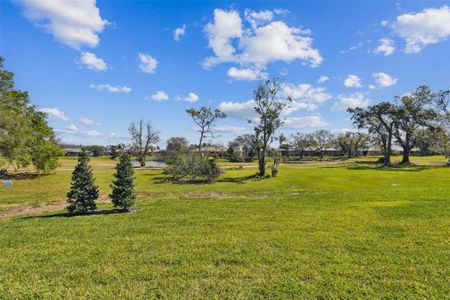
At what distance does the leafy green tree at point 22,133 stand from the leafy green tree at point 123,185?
61.8 feet

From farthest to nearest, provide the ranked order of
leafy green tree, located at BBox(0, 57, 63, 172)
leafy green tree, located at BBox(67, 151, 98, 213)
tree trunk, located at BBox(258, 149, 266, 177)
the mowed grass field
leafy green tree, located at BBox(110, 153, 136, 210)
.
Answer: tree trunk, located at BBox(258, 149, 266, 177), leafy green tree, located at BBox(0, 57, 63, 172), leafy green tree, located at BBox(110, 153, 136, 210), leafy green tree, located at BBox(67, 151, 98, 213), the mowed grass field

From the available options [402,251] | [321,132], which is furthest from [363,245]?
[321,132]

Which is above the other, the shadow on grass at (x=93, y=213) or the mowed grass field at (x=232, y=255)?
the mowed grass field at (x=232, y=255)

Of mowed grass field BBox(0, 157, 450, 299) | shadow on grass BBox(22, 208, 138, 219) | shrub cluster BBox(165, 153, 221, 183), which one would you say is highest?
shrub cluster BBox(165, 153, 221, 183)

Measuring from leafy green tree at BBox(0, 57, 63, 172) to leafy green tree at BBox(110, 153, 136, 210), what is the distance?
741 inches

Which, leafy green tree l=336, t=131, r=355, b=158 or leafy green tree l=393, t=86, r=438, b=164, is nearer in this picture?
leafy green tree l=393, t=86, r=438, b=164

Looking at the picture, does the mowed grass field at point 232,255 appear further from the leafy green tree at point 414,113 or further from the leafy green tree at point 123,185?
the leafy green tree at point 414,113

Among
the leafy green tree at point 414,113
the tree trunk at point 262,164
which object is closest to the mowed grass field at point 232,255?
the tree trunk at point 262,164

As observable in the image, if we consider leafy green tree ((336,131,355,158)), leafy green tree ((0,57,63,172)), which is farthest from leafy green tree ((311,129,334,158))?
leafy green tree ((0,57,63,172))

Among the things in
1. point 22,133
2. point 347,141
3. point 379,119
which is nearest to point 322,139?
point 347,141

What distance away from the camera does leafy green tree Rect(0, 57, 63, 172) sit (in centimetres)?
2536

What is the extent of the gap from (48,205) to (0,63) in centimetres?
1926

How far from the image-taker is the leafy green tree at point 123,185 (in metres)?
11.6

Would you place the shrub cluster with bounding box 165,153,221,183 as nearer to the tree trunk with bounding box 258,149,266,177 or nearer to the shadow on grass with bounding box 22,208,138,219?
the tree trunk with bounding box 258,149,266,177
